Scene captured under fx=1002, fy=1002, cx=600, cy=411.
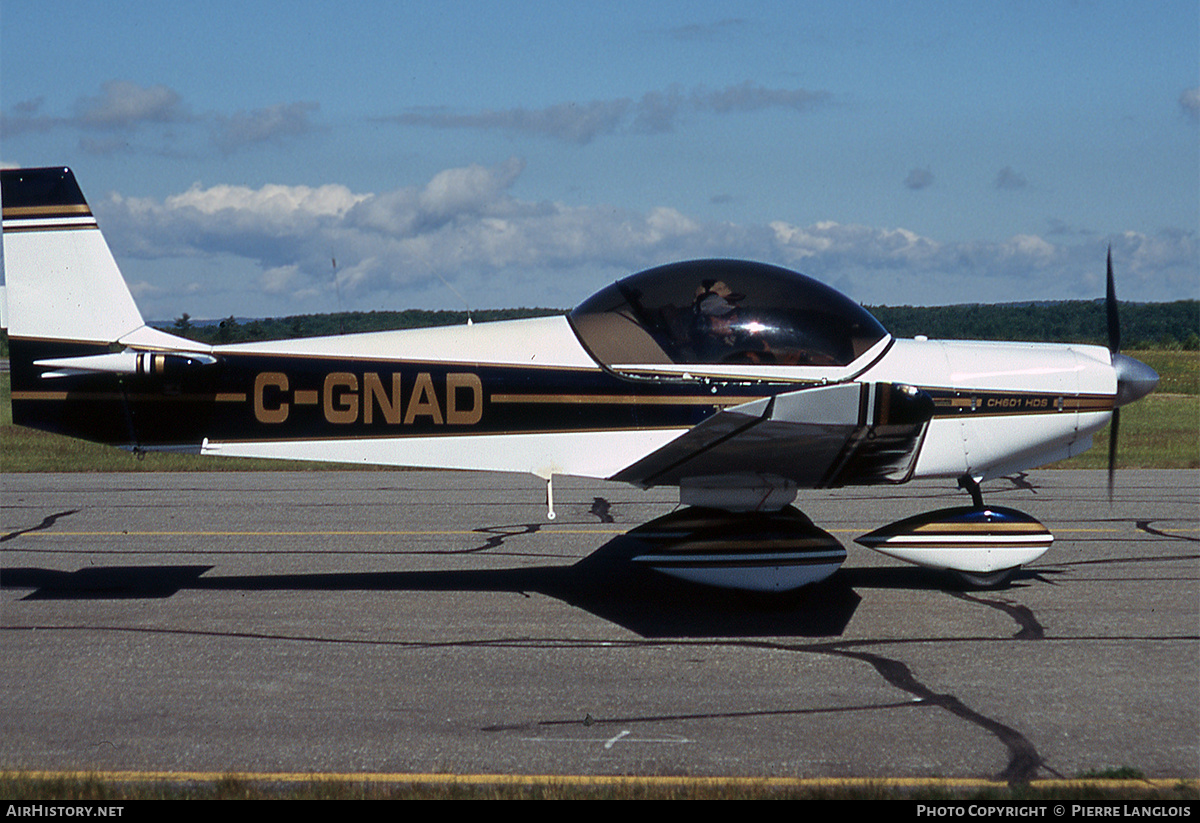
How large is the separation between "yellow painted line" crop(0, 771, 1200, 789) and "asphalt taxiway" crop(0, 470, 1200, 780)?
0.09 metres

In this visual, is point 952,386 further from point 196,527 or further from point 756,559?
point 196,527

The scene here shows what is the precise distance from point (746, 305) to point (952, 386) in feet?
5.58

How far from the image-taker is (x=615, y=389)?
7379 millimetres

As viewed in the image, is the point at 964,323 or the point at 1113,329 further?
the point at 964,323

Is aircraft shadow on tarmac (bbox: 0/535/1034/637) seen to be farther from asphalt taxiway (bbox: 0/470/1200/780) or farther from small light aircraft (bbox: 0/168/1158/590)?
small light aircraft (bbox: 0/168/1158/590)

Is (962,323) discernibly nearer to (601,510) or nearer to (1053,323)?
(1053,323)

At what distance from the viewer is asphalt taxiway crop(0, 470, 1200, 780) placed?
4.84 meters

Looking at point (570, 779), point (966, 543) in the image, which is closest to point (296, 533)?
point (966, 543)

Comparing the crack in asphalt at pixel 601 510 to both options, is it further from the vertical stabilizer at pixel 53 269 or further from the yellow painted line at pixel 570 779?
the yellow painted line at pixel 570 779

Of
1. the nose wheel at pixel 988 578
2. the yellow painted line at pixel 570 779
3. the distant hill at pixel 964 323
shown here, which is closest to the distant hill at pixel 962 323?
the distant hill at pixel 964 323

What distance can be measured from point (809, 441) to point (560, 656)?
2.11 metres

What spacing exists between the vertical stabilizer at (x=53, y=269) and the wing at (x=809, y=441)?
4274 millimetres
